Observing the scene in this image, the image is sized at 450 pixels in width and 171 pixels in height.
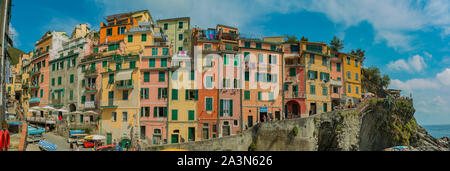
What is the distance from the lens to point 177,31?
50.8 metres

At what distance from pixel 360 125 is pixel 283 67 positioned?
54.2 ft

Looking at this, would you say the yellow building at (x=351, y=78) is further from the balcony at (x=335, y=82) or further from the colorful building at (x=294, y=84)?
the colorful building at (x=294, y=84)

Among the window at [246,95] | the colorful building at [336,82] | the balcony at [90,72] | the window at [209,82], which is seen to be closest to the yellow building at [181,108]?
the window at [209,82]

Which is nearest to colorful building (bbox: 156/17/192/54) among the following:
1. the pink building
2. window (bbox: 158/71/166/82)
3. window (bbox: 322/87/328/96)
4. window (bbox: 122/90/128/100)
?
the pink building

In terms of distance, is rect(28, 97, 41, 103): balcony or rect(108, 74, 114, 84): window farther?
rect(28, 97, 41, 103): balcony

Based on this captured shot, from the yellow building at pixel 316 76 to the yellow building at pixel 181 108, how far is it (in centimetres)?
1964

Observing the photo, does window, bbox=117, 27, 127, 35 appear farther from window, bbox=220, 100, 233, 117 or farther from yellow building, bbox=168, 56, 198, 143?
window, bbox=220, 100, 233, 117

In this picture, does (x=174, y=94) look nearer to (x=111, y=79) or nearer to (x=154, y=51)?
(x=154, y=51)

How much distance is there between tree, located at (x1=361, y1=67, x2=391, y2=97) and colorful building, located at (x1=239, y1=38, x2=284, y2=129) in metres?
27.6

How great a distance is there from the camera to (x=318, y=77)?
42.8m

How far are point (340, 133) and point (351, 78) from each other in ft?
55.4

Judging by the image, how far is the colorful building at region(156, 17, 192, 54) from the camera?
4981 cm

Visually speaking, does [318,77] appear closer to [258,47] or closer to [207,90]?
[258,47]

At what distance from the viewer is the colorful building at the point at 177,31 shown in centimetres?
4981
